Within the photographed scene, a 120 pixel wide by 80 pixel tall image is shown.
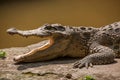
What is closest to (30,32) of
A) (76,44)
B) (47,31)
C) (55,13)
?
(47,31)

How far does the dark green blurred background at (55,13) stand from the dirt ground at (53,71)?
7.22 ft

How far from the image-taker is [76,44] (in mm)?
3826

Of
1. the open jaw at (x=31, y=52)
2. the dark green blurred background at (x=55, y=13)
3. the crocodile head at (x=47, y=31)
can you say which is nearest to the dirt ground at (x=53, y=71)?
the open jaw at (x=31, y=52)

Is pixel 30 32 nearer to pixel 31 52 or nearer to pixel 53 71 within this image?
pixel 31 52

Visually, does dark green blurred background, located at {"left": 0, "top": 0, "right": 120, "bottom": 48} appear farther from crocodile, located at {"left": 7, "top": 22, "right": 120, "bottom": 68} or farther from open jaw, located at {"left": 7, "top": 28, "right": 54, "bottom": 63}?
open jaw, located at {"left": 7, "top": 28, "right": 54, "bottom": 63}

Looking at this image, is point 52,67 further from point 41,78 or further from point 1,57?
point 1,57

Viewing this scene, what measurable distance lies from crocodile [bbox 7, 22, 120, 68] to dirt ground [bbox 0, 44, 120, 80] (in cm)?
9

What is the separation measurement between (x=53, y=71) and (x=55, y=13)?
117 inches

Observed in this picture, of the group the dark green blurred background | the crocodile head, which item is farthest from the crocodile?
the dark green blurred background

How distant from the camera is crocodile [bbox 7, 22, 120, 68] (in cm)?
363

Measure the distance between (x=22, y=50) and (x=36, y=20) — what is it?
1862 mm

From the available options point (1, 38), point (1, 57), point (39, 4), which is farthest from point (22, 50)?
point (39, 4)

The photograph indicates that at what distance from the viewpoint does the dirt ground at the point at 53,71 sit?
3123 millimetres

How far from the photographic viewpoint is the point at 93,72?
3227mm
